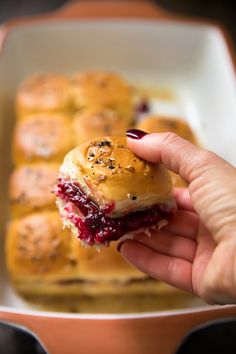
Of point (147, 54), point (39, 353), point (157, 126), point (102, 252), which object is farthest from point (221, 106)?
point (39, 353)

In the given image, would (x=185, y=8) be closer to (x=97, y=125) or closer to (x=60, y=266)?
(x=97, y=125)

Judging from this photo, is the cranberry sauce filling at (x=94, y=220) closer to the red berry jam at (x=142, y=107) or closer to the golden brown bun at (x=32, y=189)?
the golden brown bun at (x=32, y=189)

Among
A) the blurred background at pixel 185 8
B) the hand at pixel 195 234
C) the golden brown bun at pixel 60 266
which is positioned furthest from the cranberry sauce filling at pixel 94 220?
the blurred background at pixel 185 8

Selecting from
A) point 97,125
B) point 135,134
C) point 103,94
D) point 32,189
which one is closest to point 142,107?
point 103,94

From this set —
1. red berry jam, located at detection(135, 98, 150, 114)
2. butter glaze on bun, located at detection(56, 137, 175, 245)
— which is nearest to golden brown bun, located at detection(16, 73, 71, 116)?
Result: red berry jam, located at detection(135, 98, 150, 114)

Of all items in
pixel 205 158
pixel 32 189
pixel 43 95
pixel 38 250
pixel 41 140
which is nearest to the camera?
pixel 205 158
